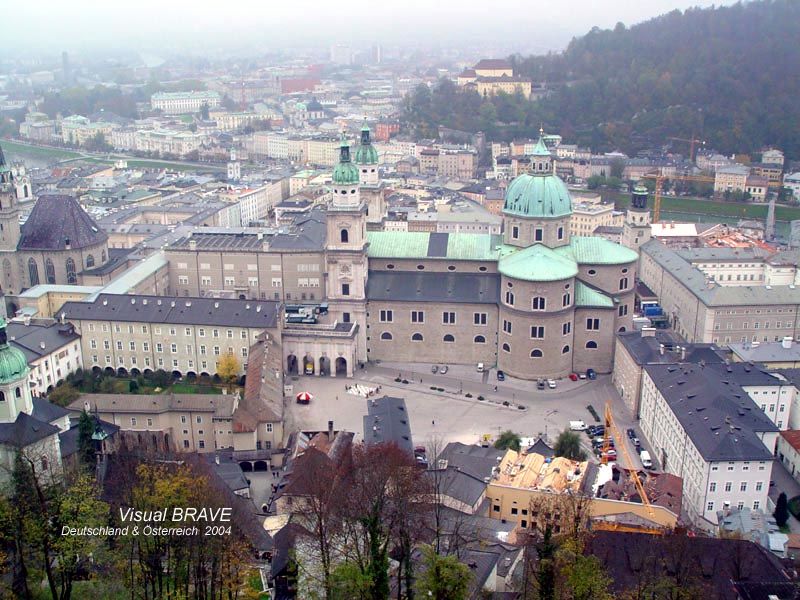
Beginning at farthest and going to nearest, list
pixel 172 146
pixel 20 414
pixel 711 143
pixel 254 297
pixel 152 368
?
pixel 172 146
pixel 711 143
pixel 254 297
pixel 152 368
pixel 20 414

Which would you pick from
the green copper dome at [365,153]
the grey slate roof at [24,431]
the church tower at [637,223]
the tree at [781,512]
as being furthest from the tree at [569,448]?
the church tower at [637,223]

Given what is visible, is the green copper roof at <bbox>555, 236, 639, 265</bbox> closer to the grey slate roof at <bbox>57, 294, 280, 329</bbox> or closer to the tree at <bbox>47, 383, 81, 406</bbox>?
the grey slate roof at <bbox>57, 294, 280, 329</bbox>

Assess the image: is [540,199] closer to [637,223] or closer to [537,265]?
[537,265]

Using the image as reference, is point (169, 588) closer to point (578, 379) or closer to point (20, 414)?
point (20, 414)

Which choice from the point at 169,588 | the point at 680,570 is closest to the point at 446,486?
the point at 680,570

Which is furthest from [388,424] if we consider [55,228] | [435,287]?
[55,228]

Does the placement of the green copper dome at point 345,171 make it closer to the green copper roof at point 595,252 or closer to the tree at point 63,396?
the green copper roof at point 595,252

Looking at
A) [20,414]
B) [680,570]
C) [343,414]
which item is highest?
[20,414]
